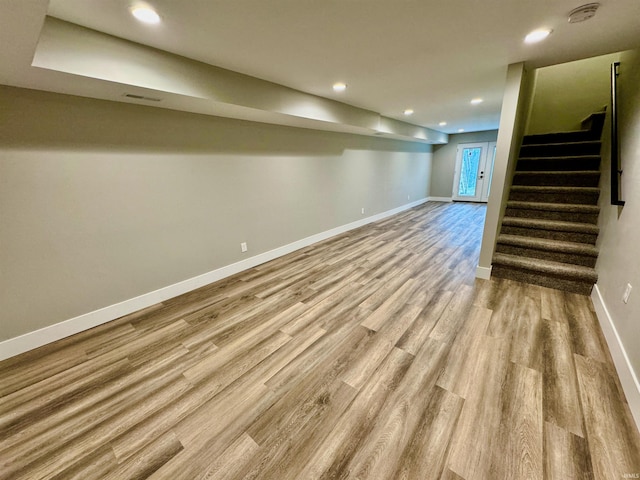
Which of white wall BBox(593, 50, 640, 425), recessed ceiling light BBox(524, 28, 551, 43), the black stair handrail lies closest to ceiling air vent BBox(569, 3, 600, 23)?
recessed ceiling light BBox(524, 28, 551, 43)

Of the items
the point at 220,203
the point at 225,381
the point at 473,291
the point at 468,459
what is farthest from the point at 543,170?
the point at 225,381

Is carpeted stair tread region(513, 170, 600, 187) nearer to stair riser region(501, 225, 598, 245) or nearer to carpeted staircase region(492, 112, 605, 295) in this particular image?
carpeted staircase region(492, 112, 605, 295)

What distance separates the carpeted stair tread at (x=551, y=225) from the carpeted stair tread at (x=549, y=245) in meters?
0.15

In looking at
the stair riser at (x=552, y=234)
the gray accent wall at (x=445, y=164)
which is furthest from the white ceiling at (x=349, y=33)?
the gray accent wall at (x=445, y=164)

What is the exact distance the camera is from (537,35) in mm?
1987

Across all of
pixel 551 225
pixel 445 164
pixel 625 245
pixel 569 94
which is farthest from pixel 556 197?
pixel 445 164

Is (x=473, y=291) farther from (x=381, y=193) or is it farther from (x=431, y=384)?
(x=381, y=193)

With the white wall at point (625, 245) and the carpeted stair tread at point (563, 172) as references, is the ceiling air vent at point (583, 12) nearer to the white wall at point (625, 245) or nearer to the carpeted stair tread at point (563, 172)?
the white wall at point (625, 245)

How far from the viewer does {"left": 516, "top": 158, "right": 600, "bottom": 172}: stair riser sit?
3428 millimetres

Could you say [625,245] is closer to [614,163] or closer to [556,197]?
[614,163]

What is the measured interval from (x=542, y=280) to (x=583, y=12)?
2505 mm

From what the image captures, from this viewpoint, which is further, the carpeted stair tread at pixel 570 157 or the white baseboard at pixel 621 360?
the carpeted stair tread at pixel 570 157

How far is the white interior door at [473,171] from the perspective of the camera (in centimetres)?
804

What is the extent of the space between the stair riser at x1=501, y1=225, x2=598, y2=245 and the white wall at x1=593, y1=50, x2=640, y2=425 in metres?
0.19
